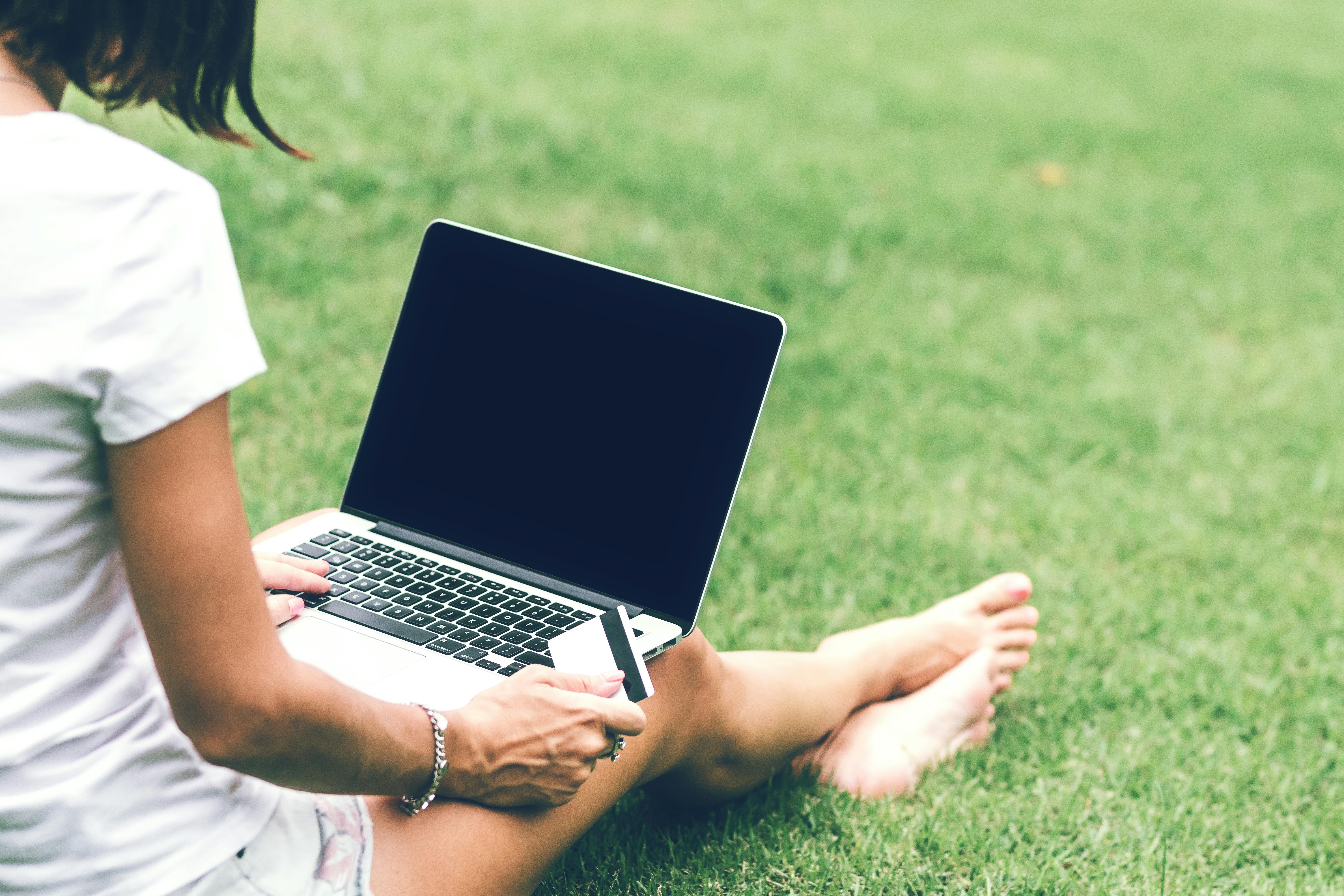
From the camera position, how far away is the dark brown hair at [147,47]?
115 cm

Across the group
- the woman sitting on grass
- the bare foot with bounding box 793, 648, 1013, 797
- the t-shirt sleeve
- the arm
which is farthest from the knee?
the t-shirt sleeve

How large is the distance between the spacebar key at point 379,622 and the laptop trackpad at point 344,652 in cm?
2

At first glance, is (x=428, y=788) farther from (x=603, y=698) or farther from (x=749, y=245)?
(x=749, y=245)

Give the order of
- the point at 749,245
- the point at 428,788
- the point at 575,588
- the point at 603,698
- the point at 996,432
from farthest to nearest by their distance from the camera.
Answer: the point at 749,245, the point at 996,432, the point at 575,588, the point at 603,698, the point at 428,788

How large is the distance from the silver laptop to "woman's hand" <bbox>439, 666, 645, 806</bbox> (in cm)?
20

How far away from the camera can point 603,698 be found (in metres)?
1.53

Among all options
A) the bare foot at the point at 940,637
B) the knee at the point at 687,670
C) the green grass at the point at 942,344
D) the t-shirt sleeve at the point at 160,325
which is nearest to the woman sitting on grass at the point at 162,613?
the t-shirt sleeve at the point at 160,325

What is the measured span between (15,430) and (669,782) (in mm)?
1246

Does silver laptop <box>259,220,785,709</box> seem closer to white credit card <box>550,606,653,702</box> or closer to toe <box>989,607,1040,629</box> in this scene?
white credit card <box>550,606,653,702</box>

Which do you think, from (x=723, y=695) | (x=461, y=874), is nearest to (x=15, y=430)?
(x=461, y=874)

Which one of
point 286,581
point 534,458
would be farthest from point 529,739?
point 534,458

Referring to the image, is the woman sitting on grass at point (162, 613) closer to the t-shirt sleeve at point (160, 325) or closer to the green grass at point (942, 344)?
the t-shirt sleeve at point (160, 325)

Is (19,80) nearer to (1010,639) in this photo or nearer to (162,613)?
(162,613)

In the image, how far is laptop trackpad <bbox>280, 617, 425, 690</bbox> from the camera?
1631 millimetres
